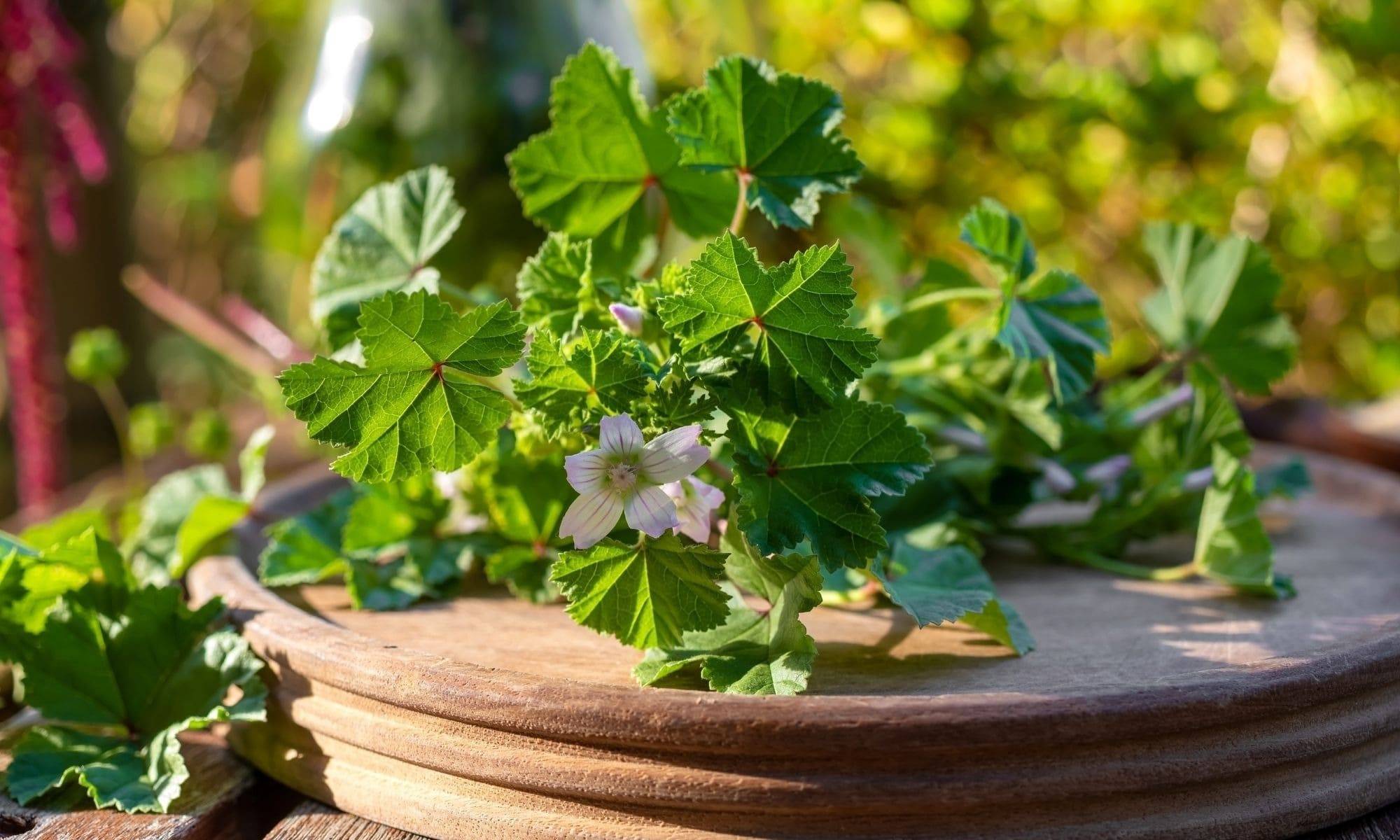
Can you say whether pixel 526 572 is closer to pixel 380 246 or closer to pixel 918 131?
pixel 380 246

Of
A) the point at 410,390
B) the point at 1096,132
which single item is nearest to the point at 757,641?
the point at 410,390

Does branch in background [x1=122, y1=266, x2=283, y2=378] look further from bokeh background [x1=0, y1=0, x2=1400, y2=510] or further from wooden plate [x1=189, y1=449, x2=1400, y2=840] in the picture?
wooden plate [x1=189, y1=449, x2=1400, y2=840]

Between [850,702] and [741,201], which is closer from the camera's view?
[850,702]

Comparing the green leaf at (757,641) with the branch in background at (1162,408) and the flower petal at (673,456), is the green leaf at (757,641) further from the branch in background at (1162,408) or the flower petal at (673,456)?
the branch in background at (1162,408)

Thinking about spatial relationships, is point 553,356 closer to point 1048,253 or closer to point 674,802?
point 674,802

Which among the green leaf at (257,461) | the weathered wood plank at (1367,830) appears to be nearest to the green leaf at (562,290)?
the green leaf at (257,461)

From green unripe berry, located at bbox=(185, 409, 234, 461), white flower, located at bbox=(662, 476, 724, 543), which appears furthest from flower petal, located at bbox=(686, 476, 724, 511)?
green unripe berry, located at bbox=(185, 409, 234, 461)
